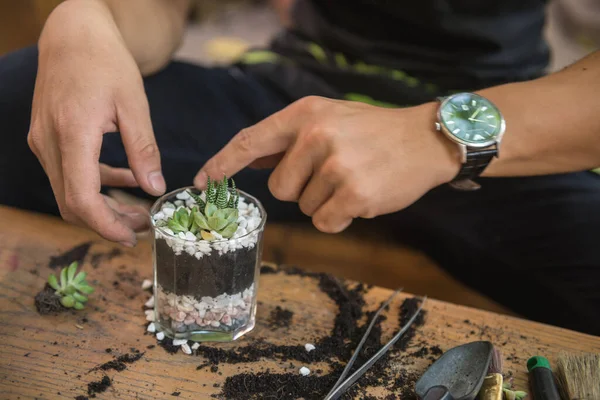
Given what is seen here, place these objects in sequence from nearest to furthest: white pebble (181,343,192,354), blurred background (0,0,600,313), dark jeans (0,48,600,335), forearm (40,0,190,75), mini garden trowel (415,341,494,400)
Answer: mini garden trowel (415,341,494,400) → white pebble (181,343,192,354) → forearm (40,0,190,75) → dark jeans (0,48,600,335) → blurred background (0,0,600,313)

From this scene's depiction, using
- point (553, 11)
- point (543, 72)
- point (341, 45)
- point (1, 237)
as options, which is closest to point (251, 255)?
point (1, 237)

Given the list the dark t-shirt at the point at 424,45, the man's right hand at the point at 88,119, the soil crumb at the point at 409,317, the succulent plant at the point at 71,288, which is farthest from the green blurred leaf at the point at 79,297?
the dark t-shirt at the point at 424,45

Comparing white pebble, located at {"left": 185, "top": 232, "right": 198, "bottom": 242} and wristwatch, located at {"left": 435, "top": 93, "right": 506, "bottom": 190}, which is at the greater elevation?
wristwatch, located at {"left": 435, "top": 93, "right": 506, "bottom": 190}

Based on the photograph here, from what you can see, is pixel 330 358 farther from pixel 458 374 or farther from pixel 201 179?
pixel 201 179

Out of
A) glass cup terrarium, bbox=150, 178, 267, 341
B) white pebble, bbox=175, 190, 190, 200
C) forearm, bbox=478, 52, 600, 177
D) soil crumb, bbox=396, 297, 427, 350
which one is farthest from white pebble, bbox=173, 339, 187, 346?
forearm, bbox=478, 52, 600, 177

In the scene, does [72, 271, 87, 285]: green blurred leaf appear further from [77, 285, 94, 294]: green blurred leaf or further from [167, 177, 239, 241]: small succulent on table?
[167, 177, 239, 241]: small succulent on table

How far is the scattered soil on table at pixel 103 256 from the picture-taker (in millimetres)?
1012

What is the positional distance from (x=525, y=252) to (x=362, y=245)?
0.43 metres

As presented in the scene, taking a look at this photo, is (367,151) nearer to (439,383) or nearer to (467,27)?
(439,383)

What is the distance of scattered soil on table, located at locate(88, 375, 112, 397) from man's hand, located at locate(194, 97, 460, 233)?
0.30 metres

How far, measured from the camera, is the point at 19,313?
0.88 metres

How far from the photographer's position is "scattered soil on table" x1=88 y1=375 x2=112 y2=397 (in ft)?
2.49

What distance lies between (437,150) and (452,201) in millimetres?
394

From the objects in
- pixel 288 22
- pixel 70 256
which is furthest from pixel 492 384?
pixel 288 22
